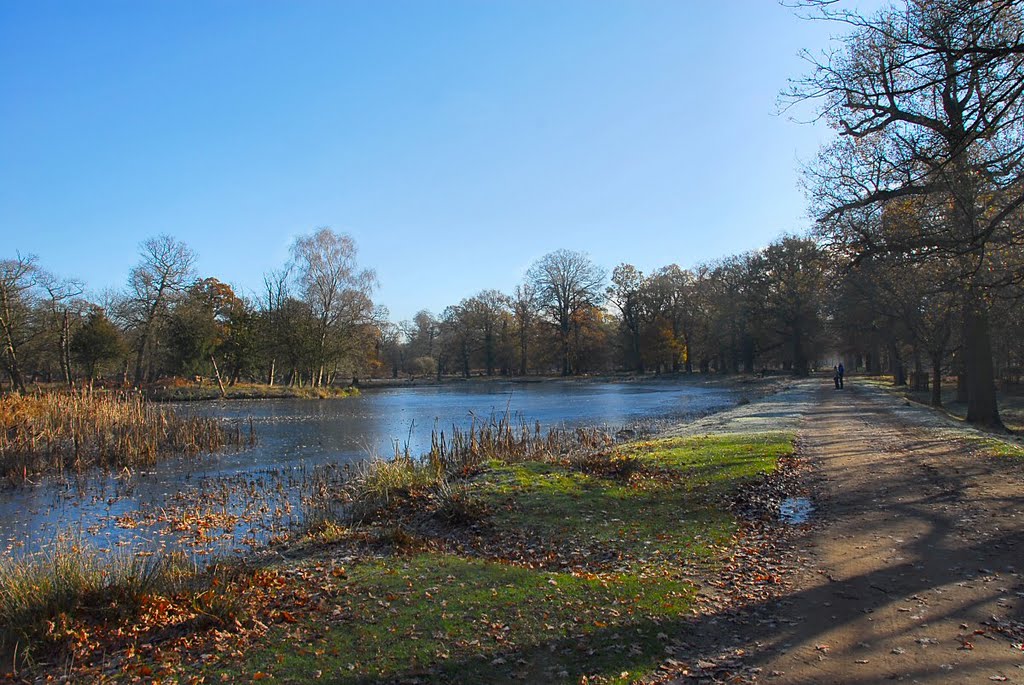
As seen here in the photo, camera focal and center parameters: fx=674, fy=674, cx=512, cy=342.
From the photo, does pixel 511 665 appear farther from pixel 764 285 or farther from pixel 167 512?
pixel 764 285

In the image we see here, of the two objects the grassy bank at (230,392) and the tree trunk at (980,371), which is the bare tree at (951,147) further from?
the grassy bank at (230,392)

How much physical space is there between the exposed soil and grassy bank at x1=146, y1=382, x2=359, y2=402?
4513cm

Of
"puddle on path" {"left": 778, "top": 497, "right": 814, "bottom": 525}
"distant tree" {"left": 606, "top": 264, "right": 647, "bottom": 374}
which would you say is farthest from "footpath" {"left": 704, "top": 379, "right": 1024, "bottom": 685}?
"distant tree" {"left": 606, "top": 264, "right": 647, "bottom": 374}

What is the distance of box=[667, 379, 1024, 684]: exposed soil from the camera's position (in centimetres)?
485

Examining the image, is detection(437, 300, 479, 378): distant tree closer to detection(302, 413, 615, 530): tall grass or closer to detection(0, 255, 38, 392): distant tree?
detection(0, 255, 38, 392): distant tree

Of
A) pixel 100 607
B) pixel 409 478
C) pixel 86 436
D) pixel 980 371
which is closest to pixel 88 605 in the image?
pixel 100 607

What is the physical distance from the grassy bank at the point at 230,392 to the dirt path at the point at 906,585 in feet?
147

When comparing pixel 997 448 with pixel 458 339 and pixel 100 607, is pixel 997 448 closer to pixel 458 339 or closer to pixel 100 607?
pixel 100 607

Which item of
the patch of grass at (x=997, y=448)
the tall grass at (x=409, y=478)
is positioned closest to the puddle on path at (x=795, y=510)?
the tall grass at (x=409, y=478)

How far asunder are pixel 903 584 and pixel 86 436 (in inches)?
767

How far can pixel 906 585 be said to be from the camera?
650 cm

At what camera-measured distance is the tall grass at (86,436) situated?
1661 centimetres

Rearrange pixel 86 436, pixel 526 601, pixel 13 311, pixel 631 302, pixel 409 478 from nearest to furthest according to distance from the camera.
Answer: pixel 526 601 < pixel 409 478 < pixel 86 436 < pixel 13 311 < pixel 631 302

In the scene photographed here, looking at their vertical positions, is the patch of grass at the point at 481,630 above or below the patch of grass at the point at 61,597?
below
